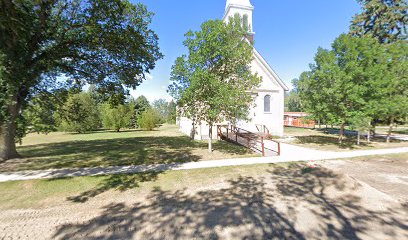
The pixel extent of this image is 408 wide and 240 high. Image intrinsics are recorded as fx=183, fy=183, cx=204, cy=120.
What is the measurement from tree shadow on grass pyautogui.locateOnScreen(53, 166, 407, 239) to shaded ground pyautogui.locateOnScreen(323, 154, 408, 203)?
140cm

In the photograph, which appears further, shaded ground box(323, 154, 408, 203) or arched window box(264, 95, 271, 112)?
arched window box(264, 95, 271, 112)

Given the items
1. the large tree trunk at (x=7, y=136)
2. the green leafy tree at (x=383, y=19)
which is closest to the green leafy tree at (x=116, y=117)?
the large tree trunk at (x=7, y=136)

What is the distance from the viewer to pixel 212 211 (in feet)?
14.1

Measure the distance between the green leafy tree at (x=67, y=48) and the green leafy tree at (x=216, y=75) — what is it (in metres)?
3.13

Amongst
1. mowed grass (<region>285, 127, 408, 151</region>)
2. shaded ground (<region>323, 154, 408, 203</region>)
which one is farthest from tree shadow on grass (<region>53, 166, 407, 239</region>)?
mowed grass (<region>285, 127, 408, 151</region>)

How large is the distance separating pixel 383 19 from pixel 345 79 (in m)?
19.7

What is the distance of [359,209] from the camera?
4.49 meters

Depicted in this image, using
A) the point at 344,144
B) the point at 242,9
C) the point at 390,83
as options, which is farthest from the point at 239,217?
the point at 242,9

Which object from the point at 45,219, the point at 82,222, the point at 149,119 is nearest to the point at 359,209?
the point at 82,222

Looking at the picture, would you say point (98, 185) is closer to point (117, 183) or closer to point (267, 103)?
point (117, 183)

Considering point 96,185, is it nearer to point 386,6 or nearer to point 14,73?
point 14,73

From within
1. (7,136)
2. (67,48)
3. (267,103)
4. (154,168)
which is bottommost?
(154,168)

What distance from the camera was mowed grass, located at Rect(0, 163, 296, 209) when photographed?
198 inches

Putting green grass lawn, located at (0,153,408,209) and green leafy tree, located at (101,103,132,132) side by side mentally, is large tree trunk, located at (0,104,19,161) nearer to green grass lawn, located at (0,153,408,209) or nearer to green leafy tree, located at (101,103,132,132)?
green grass lawn, located at (0,153,408,209)
